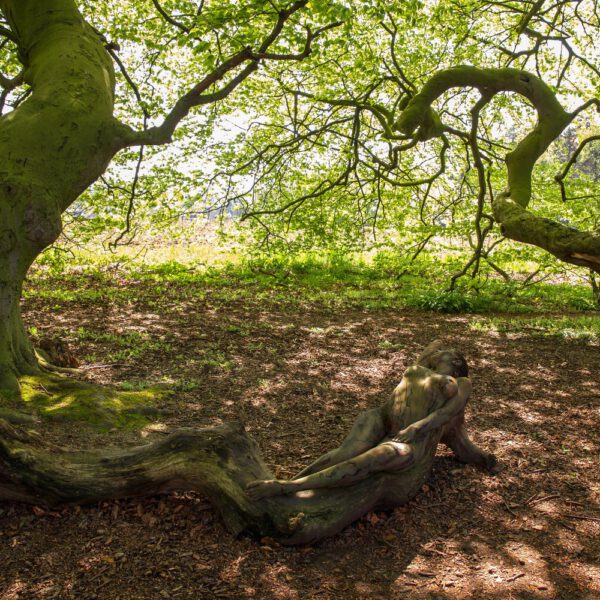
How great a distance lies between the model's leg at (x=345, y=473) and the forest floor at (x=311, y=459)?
0.34 metres

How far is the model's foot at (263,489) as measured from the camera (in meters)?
3.56

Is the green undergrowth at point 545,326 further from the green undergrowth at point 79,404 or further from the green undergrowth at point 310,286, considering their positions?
the green undergrowth at point 79,404

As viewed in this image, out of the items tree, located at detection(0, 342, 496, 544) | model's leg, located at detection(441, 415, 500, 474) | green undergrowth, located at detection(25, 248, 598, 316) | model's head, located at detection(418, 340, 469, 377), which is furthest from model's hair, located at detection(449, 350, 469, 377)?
green undergrowth, located at detection(25, 248, 598, 316)

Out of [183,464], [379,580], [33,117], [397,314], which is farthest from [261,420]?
[397,314]

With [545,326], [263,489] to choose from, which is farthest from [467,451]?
[545,326]

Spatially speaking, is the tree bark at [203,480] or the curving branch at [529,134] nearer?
the tree bark at [203,480]

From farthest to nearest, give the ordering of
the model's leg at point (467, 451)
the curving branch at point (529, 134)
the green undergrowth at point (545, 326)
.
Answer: the green undergrowth at point (545, 326)
the curving branch at point (529, 134)
the model's leg at point (467, 451)

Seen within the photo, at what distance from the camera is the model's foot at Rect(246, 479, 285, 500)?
11.7 feet

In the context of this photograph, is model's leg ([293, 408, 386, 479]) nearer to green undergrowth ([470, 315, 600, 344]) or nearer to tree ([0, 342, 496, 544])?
tree ([0, 342, 496, 544])

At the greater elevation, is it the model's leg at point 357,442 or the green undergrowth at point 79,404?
the green undergrowth at point 79,404

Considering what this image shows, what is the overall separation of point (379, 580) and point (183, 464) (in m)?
1.47

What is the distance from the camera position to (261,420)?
5.71 m

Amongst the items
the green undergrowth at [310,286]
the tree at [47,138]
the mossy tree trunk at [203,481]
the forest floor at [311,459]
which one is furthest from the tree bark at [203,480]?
the green undergrowth at [310,286]

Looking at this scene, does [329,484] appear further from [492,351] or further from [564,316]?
[564,316]
